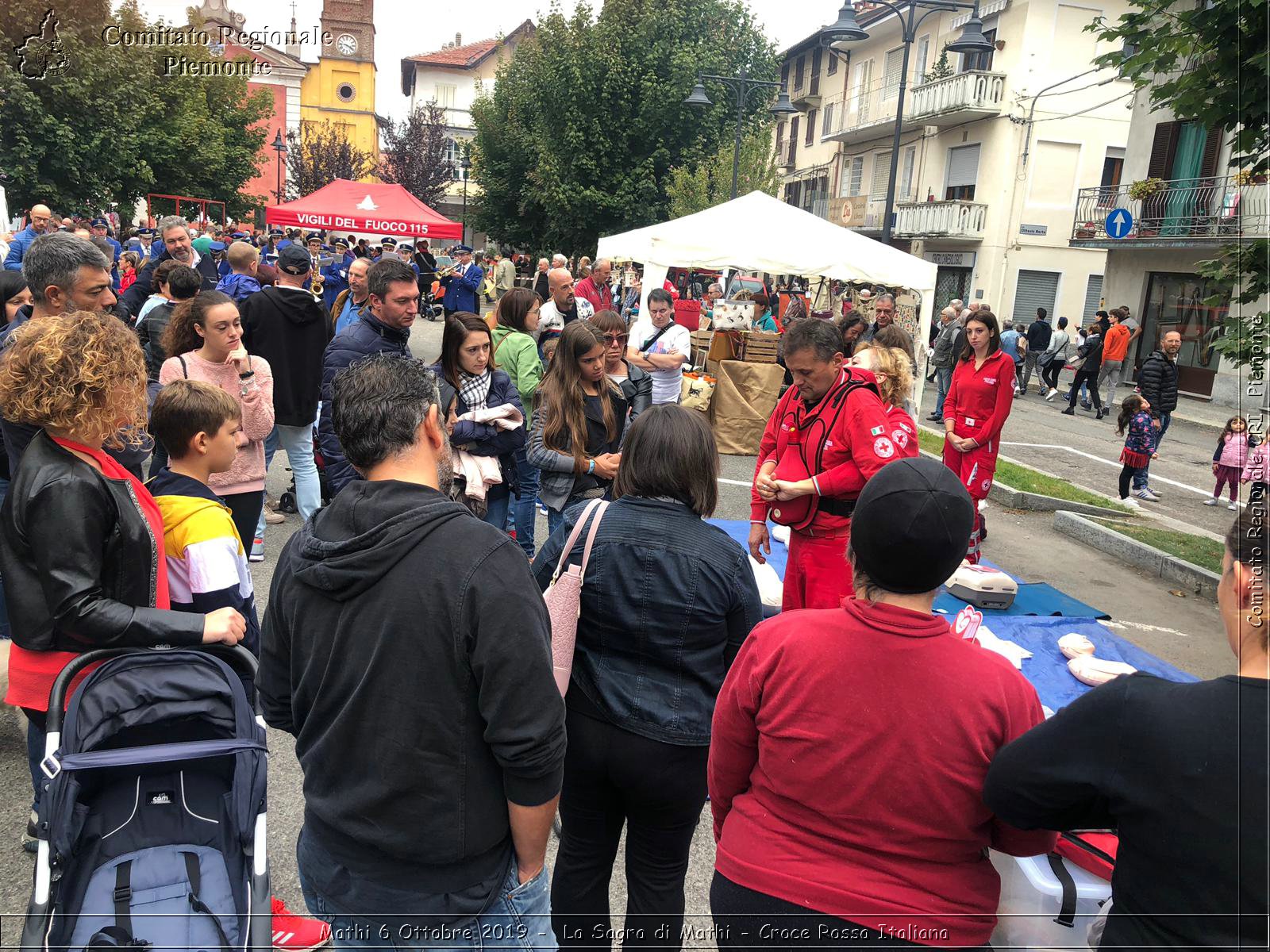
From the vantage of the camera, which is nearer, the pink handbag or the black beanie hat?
the black beanie hat

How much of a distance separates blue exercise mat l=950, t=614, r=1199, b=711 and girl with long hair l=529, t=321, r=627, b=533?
259 centimetres

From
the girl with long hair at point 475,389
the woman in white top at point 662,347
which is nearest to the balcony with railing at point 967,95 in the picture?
the woman in white top at point 662,347

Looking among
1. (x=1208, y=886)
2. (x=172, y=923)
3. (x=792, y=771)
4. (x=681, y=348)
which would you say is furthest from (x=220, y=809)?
(x=681, y=348)

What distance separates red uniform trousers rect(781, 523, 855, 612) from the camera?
4062 millimetres

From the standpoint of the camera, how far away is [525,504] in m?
5.53

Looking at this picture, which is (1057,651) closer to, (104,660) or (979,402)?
(979,402)

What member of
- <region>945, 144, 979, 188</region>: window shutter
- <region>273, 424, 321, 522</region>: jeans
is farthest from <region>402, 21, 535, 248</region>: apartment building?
<region>273, 424, 321, 522</region>: jeans

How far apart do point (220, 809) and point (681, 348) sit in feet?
21.8

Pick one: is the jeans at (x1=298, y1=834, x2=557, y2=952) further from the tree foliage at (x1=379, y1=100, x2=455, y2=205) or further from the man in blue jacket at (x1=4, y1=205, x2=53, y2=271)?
the tree foliage at (x1=379, y1=100, x2=455, y2=205)

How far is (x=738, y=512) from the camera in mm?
8555

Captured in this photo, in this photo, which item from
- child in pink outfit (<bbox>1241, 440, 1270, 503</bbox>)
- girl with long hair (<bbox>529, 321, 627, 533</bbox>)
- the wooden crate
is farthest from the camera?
the wooden crate

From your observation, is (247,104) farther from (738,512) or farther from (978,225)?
(738,512)

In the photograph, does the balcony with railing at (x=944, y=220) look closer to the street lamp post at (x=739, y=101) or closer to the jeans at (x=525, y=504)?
the street lamp post at (x=739, y=101)

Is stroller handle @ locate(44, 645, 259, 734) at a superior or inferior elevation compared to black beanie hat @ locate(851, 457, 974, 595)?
inferior
